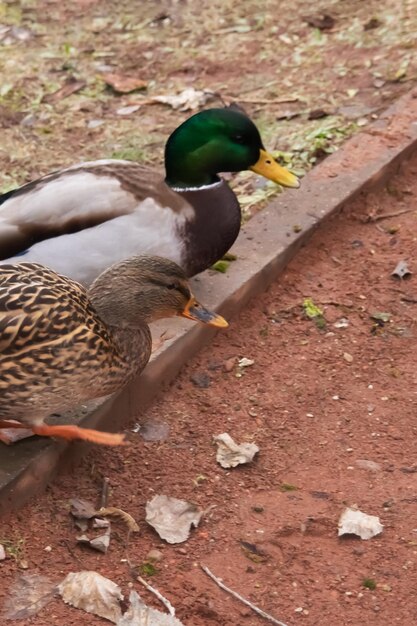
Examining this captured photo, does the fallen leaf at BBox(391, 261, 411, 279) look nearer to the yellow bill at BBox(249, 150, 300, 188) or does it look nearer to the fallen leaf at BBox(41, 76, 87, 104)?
the yellow bill at BBox(249, 150, 300, 188)

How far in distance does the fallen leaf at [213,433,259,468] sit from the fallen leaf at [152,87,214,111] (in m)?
2.73

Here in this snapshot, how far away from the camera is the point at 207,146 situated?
14.0 feet

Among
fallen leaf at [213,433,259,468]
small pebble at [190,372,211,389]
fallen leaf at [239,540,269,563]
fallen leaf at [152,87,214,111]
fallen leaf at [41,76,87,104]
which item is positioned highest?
fallen leaf at [239,540,269,563]

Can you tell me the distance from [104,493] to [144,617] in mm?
535

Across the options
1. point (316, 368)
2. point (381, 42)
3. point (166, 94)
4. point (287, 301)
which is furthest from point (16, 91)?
point (316, 368)

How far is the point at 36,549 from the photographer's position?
303 centimetres

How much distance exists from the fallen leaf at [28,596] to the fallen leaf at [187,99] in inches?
134

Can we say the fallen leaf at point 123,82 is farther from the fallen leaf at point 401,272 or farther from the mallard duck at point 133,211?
the fallen leaf at point 401,272

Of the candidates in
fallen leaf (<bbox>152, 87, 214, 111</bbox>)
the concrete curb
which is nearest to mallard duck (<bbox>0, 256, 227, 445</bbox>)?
the concrete curb

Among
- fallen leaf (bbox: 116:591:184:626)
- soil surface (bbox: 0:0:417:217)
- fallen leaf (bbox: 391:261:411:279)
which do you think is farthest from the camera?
soil surface (bbox: 0:0:417:217)

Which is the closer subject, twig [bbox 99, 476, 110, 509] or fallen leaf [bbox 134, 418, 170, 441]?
twig [bbox 99, 476, 110, 509]

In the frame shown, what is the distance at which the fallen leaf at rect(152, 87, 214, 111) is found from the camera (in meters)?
5.82

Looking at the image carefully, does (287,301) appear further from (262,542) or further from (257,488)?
(262,542)

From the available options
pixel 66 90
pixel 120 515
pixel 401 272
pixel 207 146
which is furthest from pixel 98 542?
pixel 66 90
